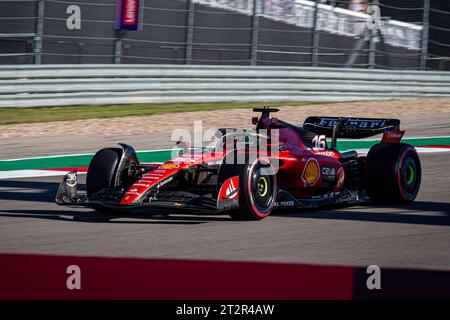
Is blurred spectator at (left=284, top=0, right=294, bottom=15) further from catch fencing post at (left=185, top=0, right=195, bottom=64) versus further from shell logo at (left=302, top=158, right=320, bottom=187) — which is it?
shell logo at (left=302, top=158, right=320, bottom=187)

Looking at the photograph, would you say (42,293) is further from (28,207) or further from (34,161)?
(34,161)

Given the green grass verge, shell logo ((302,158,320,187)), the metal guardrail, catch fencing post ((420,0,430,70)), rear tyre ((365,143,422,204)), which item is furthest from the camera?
catch fencing post ((420,0,430,70))

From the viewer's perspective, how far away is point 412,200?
30.6 ft

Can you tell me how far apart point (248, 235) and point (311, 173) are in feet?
5.35

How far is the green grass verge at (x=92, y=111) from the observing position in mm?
16203

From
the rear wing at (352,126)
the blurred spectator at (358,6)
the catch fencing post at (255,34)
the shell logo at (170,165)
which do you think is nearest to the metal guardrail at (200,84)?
the catch fencing post at (255,34)

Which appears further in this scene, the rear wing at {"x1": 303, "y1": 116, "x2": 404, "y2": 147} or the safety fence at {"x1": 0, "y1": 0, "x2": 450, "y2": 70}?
the safety fence at {"x1": 0, "y1": 0, "x2": 450, "y2": 70}

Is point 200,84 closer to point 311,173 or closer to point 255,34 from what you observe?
point 255,34

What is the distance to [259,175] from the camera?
797 cm

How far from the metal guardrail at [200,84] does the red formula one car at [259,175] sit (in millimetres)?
8122

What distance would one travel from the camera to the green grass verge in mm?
16203

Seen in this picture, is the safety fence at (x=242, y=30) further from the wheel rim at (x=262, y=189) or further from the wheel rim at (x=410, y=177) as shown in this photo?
the wheel rim at (x=262, y=189)

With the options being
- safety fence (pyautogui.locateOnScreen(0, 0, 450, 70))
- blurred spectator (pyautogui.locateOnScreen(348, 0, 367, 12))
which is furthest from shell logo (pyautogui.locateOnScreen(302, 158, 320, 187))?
blurred spectator (pyautogui.locateOnScreen(348, 0, 367, 12))

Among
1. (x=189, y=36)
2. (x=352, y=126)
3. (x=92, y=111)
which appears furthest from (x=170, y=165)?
(x=189, y=36)
